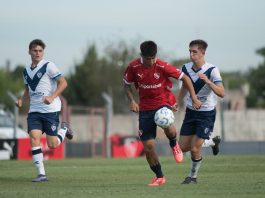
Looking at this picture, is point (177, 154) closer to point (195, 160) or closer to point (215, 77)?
point (195, 160)

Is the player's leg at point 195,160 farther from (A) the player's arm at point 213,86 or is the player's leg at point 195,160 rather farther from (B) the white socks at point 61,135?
(B) the white socks at point 61,135

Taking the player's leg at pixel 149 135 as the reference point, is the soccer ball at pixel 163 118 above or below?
above

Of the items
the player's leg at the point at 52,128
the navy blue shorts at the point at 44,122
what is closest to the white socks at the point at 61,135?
the player's leg at the point at 52,128

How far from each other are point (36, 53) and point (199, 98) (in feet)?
9.93

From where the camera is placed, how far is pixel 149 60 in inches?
529

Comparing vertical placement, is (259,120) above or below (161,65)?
below

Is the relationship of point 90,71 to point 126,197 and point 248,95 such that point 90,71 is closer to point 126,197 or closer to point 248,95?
point 248,95

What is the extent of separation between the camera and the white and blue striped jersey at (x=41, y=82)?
50.2 ft

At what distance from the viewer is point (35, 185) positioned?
46.0 feet

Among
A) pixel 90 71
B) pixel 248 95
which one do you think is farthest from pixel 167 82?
pixel 248 95

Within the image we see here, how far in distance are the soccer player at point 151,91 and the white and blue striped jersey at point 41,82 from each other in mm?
1931

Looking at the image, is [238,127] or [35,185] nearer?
[35,185]

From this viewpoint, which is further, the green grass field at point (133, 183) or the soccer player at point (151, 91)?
the soccer player at point (151, 91)

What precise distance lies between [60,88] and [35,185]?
1991 millimetres
